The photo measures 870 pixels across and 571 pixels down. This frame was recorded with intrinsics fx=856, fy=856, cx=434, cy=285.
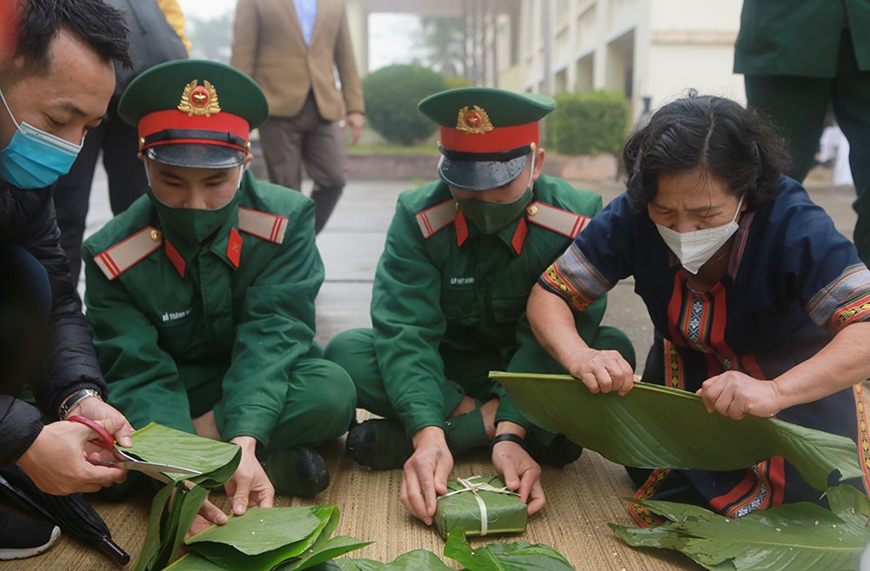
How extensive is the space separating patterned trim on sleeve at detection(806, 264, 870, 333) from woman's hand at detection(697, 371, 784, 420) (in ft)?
0.62

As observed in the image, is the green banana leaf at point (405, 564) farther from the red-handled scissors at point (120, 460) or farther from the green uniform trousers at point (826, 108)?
the green uniform trousers at point (826, 108)

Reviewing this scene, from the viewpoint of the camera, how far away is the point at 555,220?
2.27 metres

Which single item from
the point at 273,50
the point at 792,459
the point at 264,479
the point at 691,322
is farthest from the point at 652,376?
the point at 273,50

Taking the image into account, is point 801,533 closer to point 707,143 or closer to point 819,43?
point 707,143

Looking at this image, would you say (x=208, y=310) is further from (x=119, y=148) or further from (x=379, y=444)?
(x=119, y=148)

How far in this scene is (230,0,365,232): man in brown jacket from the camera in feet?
14.5

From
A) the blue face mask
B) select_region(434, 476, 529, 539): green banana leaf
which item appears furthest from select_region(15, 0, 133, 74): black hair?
select_region(434, 476, 529, 539): green banana leaf

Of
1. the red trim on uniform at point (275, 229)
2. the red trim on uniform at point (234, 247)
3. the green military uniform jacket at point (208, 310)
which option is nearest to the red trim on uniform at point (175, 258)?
the green military uniform jacket at point (208, 310)

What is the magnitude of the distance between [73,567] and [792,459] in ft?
4.63

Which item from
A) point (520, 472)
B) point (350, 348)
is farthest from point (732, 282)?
point (350, 348)

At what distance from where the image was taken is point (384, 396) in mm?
2219

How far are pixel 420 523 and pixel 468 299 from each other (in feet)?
2.26

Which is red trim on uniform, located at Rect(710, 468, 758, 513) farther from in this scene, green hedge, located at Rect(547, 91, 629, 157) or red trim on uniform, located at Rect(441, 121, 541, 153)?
green hedge, located at Rect(547, 91, 629, 157)

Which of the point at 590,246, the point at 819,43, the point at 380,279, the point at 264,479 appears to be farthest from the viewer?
the point at 819,43
